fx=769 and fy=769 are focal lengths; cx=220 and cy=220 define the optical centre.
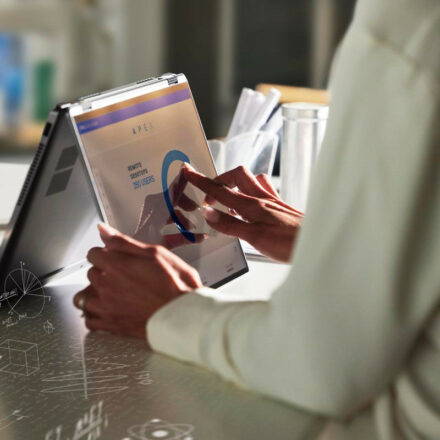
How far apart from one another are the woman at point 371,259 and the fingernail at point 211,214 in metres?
0.33

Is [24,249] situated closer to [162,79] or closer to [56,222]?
[56,222]

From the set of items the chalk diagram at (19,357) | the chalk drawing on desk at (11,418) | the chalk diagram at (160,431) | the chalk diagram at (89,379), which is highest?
the chalk diagram at (160,431)

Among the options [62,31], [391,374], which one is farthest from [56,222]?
[62,31]

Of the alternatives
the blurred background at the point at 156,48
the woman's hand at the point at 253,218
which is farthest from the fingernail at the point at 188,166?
the blurred background at the point at 156,48

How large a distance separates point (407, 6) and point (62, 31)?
3544mm

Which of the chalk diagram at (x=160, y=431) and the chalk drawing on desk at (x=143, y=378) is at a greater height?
the chalk diagram at (x=160, y=431)

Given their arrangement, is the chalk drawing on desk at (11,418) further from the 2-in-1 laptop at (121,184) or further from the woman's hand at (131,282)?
the 2-in-1 laptop at (121,184)

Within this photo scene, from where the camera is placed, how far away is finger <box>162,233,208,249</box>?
3.40 ft

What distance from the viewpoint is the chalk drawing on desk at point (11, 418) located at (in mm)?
720

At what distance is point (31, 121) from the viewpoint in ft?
13.2

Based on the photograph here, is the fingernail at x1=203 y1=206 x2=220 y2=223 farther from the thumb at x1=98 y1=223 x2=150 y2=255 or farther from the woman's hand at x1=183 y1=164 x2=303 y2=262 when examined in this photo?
the thumb at x1=98 y1=223 x2=150 y2=255

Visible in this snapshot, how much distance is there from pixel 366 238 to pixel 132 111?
474 millimetres

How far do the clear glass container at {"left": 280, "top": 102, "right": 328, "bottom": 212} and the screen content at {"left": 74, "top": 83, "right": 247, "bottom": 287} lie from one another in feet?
0.97

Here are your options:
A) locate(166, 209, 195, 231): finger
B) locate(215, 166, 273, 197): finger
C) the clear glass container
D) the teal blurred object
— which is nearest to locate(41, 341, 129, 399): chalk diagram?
locate(166, 209, 195, 231): finger
